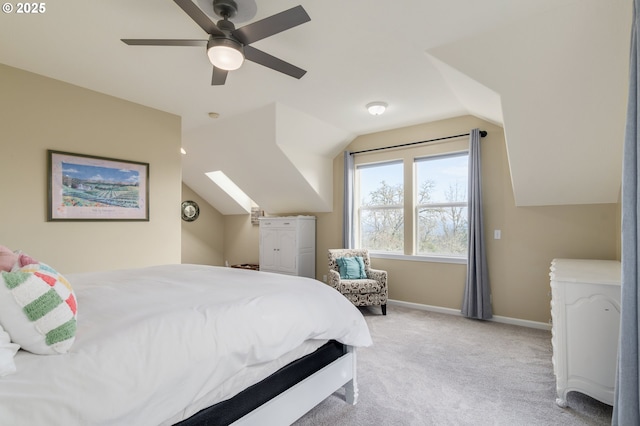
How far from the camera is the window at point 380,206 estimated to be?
15.1ft

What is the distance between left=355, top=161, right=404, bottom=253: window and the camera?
4.59m

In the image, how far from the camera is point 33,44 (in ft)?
7.97

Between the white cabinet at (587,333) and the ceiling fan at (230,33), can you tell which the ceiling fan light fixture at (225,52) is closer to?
the ceiling fan at (230,33)

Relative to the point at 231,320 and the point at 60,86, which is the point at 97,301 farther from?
the point at 60,86

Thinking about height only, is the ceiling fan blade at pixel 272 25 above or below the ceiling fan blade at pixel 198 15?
below

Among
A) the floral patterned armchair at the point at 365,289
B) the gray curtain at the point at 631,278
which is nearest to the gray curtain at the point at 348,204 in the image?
the floral patterned armchair at the point at 365,289

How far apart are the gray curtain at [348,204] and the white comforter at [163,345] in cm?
282

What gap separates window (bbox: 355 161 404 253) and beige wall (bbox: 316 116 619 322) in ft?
1.22

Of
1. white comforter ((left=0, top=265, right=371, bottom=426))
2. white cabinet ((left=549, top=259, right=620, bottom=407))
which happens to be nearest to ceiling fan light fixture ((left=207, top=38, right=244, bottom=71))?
white comforter ((left=0, top=265, right=371, bottom=426))

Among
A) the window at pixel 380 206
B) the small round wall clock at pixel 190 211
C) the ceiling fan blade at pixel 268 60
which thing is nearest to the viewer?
the ceiling fan blade at pixel 268 60

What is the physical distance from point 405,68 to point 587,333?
7.80 ft

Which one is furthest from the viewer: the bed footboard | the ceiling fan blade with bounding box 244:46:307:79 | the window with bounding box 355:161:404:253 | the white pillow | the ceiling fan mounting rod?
the window with bounding box 355:161:404:253

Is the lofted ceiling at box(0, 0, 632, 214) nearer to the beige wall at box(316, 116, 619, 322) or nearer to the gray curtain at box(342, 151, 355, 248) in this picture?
the beige wall at box(316, 116, 619, 322)

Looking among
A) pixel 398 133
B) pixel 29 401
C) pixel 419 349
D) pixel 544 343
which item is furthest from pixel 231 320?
pixel 398 133
